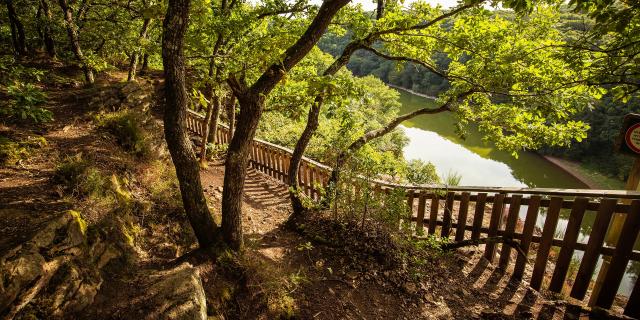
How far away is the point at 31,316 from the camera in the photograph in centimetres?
229

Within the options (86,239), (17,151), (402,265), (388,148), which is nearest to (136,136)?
(17,151)

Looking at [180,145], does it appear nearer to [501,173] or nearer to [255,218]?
[255,218]

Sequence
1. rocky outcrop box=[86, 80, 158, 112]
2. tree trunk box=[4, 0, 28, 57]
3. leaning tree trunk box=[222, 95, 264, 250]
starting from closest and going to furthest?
leaning tree trunk box=[222, 95, 264, 250] → rocky outcrop box=[86, 80, 158, 112] → tree trunk box=[4, 0, 28, 57]

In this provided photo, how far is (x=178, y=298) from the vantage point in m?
2.60

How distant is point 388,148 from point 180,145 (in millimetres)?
17209

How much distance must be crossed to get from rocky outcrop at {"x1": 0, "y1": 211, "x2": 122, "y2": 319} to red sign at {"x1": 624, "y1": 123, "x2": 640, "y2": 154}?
554 cm

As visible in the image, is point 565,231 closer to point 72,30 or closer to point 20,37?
point 72,30

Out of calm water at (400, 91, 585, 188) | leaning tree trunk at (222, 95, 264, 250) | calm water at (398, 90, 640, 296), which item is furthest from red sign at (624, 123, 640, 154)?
calm water at (400, 91, 585, 188)

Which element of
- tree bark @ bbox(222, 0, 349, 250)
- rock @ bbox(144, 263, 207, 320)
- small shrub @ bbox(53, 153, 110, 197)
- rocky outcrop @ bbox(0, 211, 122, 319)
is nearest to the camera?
rocky outcrop @ bbox(0, 211, 122, 319)

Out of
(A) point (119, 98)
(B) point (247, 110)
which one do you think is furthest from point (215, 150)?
(B) point (247, 110)

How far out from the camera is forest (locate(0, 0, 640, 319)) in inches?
111

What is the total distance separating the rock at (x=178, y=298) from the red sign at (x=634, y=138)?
15.3ft

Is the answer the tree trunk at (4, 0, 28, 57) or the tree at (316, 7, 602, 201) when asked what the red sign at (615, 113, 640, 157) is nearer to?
the tree at (316, 7, 602, 201)

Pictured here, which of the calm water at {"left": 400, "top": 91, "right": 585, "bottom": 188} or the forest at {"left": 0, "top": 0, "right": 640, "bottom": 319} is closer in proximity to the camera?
the forest at {"left": 0, "top": 0, "right": 640, "bottom": 319}
